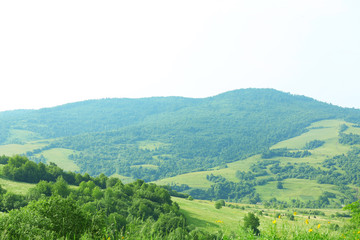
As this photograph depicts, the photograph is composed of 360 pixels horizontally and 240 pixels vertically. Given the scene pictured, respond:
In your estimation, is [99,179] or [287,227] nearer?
[287,227]

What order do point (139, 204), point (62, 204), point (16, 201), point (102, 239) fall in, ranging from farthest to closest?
point (139, 204)
point (16, 201)
point (62, 204)
point (102, 239)

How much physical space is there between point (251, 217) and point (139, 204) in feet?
58.5

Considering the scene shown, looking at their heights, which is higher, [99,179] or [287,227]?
[287,227]

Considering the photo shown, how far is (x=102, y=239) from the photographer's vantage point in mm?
7590

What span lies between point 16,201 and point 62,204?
24558mm

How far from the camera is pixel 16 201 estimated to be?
99.2 ft

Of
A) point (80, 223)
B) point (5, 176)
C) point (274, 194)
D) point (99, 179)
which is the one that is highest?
point (80, 223)

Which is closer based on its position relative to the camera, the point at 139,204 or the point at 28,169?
the point at 139,204

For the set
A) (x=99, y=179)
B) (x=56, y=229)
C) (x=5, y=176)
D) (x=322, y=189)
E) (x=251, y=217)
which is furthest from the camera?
(x=322, y=189)

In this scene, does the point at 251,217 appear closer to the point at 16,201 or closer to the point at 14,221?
the point at 16,201

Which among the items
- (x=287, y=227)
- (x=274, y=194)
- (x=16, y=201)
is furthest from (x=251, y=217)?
(x=274, y=194)

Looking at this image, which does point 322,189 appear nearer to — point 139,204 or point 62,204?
point 139,204

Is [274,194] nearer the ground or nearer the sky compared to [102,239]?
nearer the ground

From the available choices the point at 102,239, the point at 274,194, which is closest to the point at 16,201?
the point at 102,239
